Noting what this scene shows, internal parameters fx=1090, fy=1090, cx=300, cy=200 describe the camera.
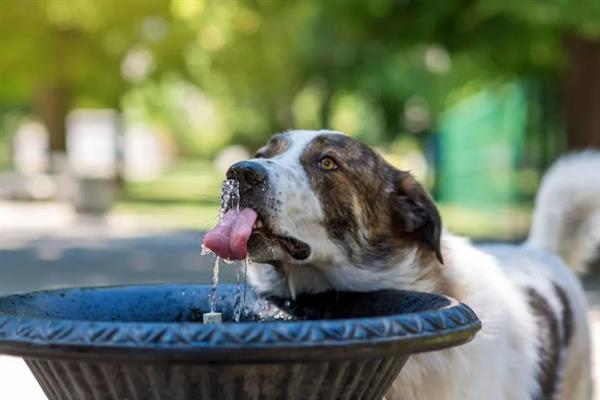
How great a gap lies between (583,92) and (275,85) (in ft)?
55.6

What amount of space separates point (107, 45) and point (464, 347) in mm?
26412

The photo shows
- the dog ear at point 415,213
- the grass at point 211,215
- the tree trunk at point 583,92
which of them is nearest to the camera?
the dog ear at point 415,213

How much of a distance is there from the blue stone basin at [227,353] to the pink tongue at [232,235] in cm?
58

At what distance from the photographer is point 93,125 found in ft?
212

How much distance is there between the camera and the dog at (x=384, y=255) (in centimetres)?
359

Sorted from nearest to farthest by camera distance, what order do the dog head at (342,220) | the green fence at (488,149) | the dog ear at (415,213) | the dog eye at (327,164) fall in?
the dog head at (342,220) → the dog eye at (327,164) → the dog ear at (415,213) → the green fence at (488,149)

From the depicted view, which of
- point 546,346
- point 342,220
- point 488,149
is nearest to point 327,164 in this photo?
point 342,220

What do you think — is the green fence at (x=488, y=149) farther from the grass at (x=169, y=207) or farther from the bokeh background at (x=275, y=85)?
the grass at (x=169, y=207)

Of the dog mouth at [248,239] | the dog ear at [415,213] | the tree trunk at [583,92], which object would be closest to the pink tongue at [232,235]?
the dog mouth at [248,239]

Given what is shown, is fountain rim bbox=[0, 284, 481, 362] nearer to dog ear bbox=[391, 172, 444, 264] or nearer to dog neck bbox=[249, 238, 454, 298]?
dog neck bbox=[249, 238, 454, 298]

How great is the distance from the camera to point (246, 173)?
335 cm

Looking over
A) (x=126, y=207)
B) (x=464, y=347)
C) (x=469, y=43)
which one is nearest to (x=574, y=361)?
(x=464, y=347)

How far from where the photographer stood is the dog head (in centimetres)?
378

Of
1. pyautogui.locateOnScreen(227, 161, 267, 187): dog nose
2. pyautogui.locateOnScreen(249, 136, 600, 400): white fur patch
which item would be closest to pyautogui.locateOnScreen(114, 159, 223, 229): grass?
pyautogui.locateOnScreen(249, 136, 600, 400): white fur patch
